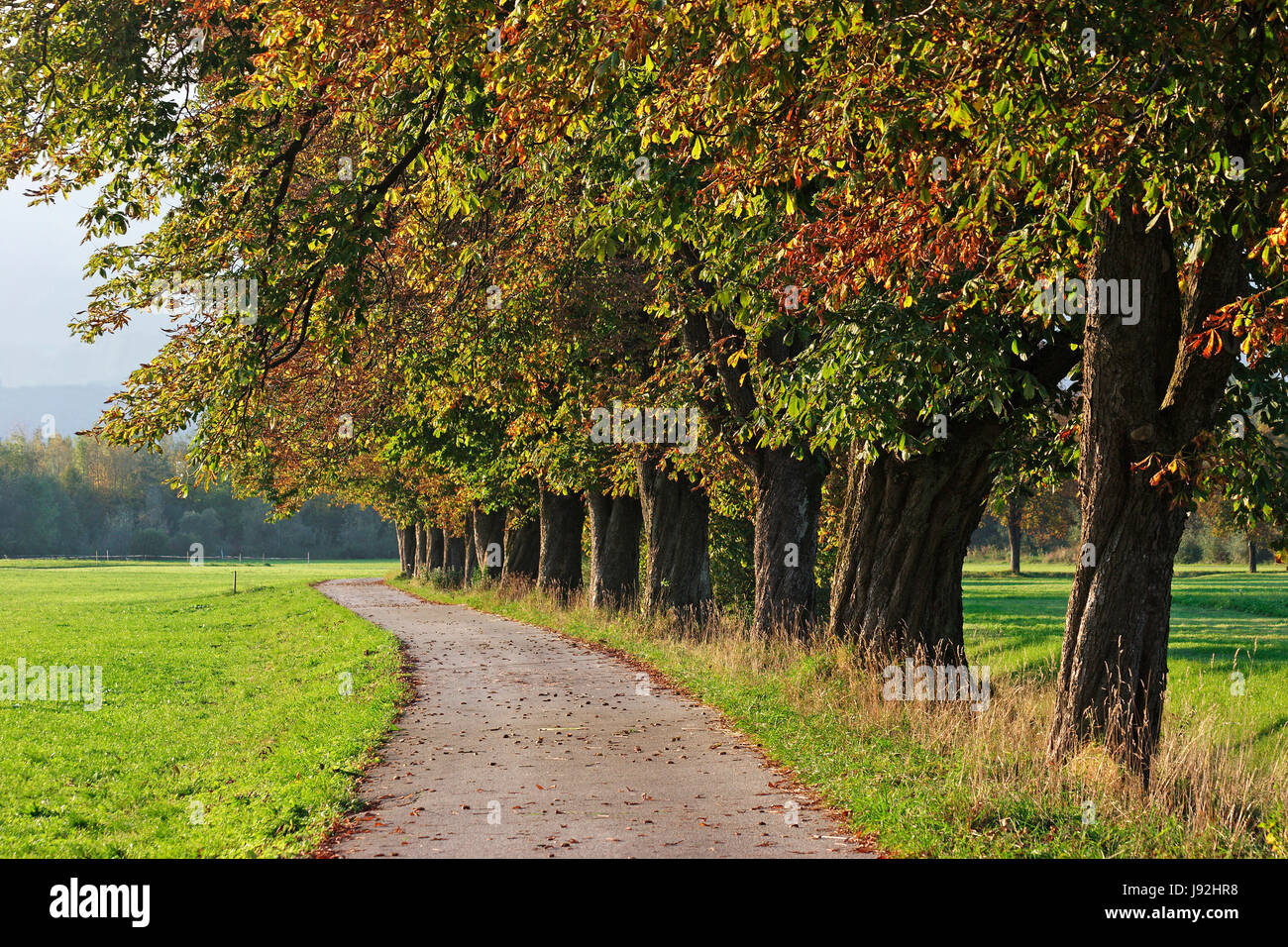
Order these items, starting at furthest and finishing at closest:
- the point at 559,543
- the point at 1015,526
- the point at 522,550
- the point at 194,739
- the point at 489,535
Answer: the point at 1015,526 → the point at 489,535 → the point at 522,550 → the point at 559,543 → the point at 194,739

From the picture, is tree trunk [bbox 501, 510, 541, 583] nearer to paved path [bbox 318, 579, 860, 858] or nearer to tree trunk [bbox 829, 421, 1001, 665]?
paved path [bbox 318, 579, 860, 858]

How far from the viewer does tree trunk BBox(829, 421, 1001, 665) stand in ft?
43.6

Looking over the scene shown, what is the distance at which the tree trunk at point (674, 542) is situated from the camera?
73.5 ft

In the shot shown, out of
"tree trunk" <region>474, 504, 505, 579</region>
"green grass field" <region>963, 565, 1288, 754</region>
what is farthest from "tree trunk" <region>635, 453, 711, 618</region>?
"tree trunk" <region>474, 504, 505, 579</region>

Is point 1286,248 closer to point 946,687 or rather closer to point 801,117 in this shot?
point 801,117

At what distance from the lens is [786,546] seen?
56.0 ft

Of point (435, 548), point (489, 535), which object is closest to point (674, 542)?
point (489, 535)

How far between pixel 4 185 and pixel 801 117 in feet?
28.1

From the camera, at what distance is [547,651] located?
20.1m

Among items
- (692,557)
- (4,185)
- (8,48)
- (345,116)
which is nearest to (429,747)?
(345,116)

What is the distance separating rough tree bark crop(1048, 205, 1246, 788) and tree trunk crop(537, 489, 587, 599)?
21915mm

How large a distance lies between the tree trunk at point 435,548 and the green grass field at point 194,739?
84.7ft

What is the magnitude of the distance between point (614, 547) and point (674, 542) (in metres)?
3.76

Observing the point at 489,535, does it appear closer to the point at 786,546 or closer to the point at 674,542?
the point at 674,542
